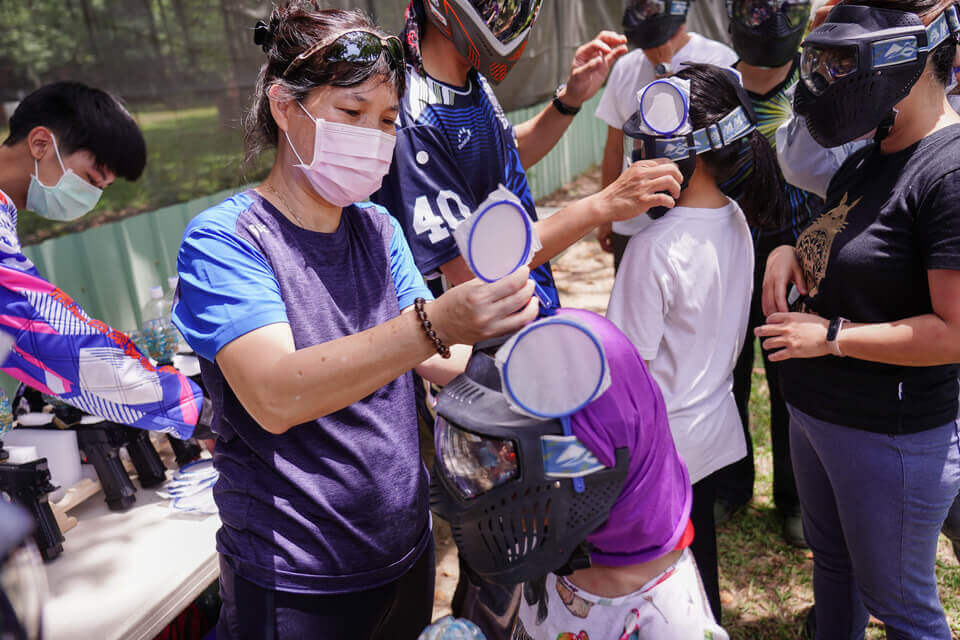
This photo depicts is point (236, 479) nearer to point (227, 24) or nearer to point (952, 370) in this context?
point (952, 370)

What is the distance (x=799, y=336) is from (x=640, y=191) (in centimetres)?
57

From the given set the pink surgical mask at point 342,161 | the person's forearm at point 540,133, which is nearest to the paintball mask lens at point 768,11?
the person's forearm at point 540,133

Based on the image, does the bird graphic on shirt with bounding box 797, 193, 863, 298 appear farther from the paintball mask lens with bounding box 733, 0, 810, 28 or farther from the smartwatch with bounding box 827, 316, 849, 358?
the paintball mask lens with bounding box 733, 0, 810, 28

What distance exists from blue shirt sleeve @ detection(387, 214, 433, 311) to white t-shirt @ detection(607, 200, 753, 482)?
0.66 meters

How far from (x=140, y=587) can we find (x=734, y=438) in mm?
1782

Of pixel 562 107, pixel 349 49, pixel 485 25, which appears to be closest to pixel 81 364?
pixel 349 49

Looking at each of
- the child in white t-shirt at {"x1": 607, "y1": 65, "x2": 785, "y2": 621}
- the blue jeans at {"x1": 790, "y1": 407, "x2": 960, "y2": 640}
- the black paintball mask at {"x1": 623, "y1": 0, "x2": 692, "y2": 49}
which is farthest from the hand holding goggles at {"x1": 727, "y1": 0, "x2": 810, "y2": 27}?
the blue jeans at {"x1": 790, "y1": 407, "x2": 960, "y2": 640}

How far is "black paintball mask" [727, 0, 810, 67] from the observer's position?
9.67ft

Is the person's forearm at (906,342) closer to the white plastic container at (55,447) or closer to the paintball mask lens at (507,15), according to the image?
the paintball mask lens at (507,15)

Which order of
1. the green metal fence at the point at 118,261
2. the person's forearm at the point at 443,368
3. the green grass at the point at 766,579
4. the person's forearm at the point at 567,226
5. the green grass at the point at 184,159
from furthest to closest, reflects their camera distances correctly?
the green grass at the point at 184,159 → the green metal fence at the point at 118,261 → the green grass at the point at 766,579 → the person's forearm at the point at 567,226 → the person's forearm at the point at 443,368

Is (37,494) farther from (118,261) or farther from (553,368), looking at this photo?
(118,261)

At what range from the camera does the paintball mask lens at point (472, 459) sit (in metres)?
1.18

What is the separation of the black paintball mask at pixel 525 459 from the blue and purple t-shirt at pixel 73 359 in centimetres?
134

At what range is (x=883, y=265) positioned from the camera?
1.68 metres
